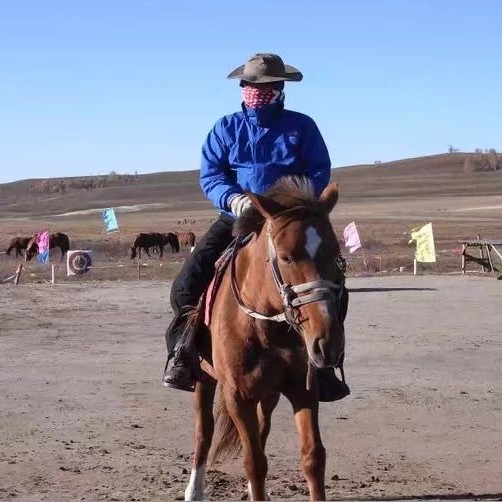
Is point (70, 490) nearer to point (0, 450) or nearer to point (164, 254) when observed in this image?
point (0, 450)

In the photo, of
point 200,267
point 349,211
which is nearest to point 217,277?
point 200,267

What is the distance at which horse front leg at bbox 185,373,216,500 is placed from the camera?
6789 mm

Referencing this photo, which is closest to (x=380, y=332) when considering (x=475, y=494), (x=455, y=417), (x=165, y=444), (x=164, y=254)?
(x=455, y=417)

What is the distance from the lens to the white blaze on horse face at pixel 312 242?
16.3ft

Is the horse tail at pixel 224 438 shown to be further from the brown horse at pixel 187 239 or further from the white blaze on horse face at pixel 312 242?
the brown horse at pixel 187 239

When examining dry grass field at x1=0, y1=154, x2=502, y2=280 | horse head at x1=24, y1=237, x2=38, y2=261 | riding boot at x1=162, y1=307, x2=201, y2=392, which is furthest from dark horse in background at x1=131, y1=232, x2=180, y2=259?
riding boot at x1=162, y1=307, x2=201, y2=392

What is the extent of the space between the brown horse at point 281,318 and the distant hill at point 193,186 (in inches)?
4551

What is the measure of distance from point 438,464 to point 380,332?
25.6 feet

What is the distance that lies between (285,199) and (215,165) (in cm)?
113

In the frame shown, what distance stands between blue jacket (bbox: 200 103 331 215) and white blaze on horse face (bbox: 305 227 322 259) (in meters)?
1.04

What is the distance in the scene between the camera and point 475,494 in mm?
6754

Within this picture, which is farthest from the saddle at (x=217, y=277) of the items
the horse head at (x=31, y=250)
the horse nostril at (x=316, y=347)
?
the horse head at (x=31, y=250)

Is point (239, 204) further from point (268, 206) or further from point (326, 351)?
point (326, 351)

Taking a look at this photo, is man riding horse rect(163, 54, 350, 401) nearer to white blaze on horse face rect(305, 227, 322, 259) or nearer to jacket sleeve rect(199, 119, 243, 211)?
jacket sleeve rect(199, 119, 243, 211)
